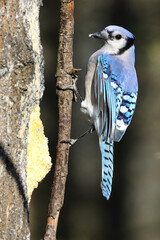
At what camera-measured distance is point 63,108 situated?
2.72 metres

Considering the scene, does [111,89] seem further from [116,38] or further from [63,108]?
[63,108]

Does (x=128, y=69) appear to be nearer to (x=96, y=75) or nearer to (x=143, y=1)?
(x=96, y=75)

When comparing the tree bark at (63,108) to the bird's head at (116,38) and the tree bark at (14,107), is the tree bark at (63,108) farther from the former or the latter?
the bird's head at (116,38)

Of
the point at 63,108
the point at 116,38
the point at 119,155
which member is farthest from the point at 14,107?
the point at 119,155

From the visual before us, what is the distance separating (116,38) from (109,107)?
51 centimetres

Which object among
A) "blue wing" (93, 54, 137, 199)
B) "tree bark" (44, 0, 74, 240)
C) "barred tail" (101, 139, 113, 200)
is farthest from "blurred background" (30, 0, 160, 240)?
"tree bark" (44, 0, 74, 240)

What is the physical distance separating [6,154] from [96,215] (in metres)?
3.79

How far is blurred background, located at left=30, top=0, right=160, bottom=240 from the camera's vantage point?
590 centimetres

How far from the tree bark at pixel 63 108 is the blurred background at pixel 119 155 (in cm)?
300

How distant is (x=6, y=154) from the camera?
7.65 feet

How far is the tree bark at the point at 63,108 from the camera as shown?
2.59 m

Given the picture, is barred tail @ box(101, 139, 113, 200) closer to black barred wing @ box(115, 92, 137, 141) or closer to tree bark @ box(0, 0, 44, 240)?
black barred wing @ box(115, 92, 137, 141)

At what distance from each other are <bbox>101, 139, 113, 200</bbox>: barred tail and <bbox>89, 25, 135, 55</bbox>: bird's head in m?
0.72

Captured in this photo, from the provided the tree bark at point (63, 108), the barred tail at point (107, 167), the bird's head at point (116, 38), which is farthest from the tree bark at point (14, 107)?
the bird's head at point (116, 38)
